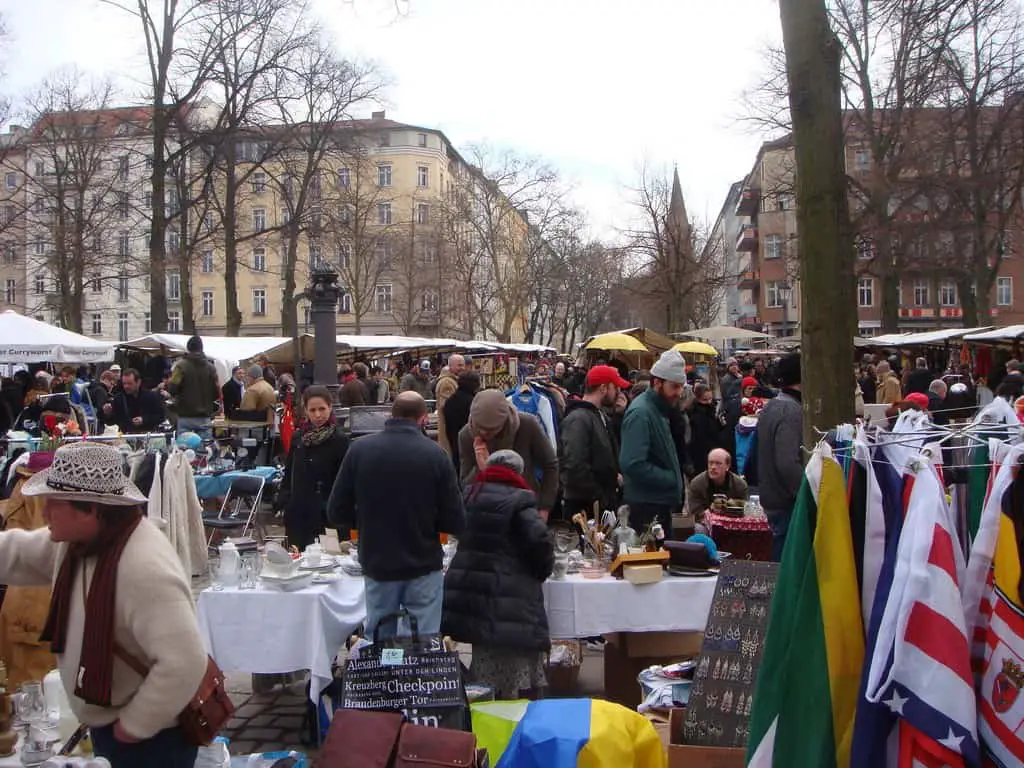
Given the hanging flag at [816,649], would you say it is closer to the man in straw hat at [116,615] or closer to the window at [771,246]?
the man in straw hat at [116,615]

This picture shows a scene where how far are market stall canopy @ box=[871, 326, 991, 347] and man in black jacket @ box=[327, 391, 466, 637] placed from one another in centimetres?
→ 1934

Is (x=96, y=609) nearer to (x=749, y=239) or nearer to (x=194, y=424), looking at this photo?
(x=194, y=424)

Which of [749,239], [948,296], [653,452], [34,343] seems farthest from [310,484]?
[749,239]

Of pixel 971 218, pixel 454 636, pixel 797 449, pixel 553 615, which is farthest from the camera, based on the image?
pixel 971 218

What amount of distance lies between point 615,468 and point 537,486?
645 mm

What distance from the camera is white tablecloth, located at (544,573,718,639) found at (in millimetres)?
5328

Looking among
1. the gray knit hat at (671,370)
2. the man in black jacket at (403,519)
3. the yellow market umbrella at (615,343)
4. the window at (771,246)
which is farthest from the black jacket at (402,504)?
the window at (771,246)

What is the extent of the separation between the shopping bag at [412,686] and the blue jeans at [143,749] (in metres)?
1.29

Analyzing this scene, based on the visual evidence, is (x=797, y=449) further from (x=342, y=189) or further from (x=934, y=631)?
(x=342, y=189)

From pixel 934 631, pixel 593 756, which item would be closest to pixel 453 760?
pixel 593 756

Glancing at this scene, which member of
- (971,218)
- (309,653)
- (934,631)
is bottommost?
(309,653)

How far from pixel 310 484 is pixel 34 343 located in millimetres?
Answer: 9998

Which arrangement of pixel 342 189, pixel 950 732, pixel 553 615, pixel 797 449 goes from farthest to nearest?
pixel 342 189, pixel 797 449, pixel 553 615, pixel 950 732

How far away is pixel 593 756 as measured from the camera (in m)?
3.78
